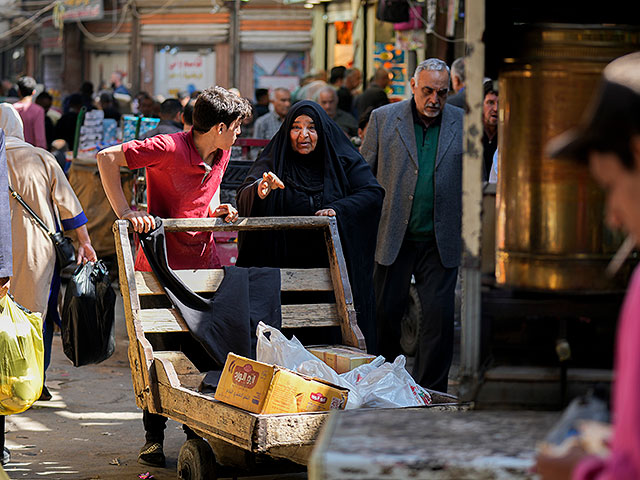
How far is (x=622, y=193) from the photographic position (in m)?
1.80

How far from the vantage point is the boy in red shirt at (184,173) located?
4.85m

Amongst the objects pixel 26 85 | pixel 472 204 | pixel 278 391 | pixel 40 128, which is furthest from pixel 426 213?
pixel 40 128

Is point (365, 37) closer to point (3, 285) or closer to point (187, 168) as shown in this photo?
point (187, 168)

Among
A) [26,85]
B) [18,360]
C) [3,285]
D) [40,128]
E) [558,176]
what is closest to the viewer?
[558,176]

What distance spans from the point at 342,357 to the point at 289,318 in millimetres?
523

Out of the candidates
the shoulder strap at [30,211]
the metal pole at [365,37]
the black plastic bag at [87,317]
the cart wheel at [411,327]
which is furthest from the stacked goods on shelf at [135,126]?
the metal pole at [365,37]

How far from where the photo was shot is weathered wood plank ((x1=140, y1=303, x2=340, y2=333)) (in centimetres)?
463

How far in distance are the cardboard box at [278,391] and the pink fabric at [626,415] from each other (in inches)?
81.4

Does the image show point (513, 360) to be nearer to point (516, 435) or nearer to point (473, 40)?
point (516, 435)

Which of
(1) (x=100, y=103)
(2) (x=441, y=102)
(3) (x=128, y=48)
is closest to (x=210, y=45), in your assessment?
(3) (x=128, y=48)

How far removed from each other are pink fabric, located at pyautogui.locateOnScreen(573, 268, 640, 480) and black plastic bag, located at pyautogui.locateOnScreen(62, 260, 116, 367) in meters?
3.92

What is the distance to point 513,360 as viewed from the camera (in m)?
2.80

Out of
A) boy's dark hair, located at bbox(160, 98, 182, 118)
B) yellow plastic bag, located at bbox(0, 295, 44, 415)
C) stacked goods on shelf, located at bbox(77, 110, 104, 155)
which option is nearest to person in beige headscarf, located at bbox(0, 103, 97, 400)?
yellow plastic bag, located at bbox(0, 295, 44, 415)

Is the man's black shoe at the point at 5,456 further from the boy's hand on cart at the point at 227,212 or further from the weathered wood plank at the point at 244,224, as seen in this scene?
the boy's hand on cart at the point at 227,212
